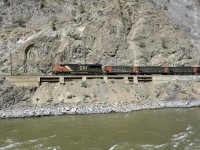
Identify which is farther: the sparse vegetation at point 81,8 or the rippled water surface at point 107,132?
the sparse vegetation at point 81,8

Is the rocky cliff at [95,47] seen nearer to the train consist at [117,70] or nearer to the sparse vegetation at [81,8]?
the sparse vegetation at [81,8]

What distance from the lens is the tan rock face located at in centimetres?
5997

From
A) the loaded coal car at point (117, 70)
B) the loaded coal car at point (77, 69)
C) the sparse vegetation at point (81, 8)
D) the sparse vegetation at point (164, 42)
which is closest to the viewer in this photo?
the loaded coal car at point (77, 69)

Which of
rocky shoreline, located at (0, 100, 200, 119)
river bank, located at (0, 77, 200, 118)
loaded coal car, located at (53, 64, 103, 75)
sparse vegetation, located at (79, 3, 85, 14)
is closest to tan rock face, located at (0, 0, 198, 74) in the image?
sparse vegetation, located at (79, 3, 85, 14)

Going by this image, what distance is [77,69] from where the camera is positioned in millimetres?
56250

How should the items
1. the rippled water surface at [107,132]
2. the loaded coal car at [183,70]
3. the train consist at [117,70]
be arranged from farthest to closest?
the loaded coal car at [183,70], the train consist at [117,70], the rippled water surface at [107,132]

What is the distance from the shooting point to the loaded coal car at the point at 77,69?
182 ft

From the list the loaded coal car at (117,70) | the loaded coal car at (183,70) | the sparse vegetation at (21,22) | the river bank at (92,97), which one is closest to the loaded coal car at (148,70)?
the loaded coal car at (117,70)

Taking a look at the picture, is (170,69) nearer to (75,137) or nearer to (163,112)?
(163,112)

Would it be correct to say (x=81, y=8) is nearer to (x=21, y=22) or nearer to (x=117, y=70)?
(x=21, y=22)

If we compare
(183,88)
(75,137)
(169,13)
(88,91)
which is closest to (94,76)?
(88,91)

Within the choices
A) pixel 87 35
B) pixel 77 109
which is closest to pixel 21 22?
pixel 87 35

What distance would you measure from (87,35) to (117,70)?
10631 mm

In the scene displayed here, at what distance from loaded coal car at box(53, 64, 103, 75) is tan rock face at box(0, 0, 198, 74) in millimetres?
4686
